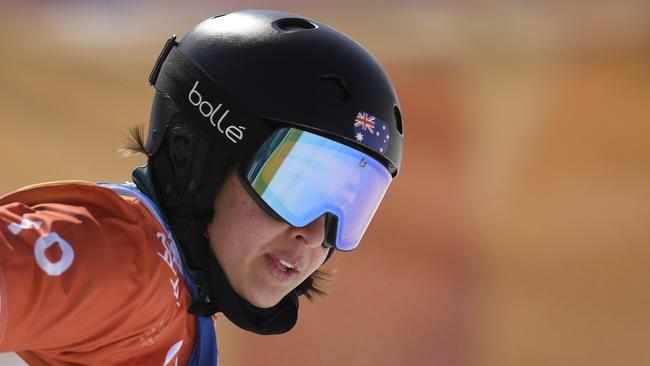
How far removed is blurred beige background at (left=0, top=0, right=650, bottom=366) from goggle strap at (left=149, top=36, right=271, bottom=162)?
2.13 meters

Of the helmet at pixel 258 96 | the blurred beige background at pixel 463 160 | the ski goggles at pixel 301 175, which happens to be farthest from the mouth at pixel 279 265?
the blurred beige background at pixel 463 160

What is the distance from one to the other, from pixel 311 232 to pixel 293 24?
Answer: 2.07 ft

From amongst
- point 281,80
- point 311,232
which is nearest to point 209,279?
point 311,232

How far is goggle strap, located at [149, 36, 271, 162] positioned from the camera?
188 cm

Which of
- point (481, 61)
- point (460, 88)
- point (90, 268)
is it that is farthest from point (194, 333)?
point (481, 61)

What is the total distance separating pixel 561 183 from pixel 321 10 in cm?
258

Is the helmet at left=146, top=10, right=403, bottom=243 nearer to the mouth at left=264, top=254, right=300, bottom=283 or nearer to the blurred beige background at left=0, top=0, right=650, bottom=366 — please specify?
the mouth at left=264, top=254, right=300, bottom=283

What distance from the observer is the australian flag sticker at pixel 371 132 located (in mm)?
1904

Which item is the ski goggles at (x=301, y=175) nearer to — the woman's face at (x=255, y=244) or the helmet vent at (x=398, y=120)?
the woman's face at (x=255, y=244)

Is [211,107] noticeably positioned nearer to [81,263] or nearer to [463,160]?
[81,263]

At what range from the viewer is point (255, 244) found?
1883mm

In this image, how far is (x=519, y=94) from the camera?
5.02 meters

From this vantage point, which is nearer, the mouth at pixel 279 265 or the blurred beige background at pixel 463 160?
the mouth at pixel 279 265

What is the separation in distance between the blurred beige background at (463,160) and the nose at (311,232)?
6.50 feet
